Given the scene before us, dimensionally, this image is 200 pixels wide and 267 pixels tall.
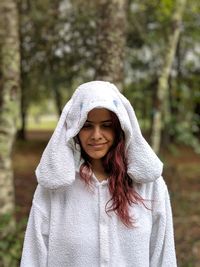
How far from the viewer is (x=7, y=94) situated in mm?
4324

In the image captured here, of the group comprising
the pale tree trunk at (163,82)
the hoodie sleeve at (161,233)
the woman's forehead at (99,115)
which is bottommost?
the hoodie sleeve at (161,233)

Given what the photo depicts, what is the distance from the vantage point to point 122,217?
200cm

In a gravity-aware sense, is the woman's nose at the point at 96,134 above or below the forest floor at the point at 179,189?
above

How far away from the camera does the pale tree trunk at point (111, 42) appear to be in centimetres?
419

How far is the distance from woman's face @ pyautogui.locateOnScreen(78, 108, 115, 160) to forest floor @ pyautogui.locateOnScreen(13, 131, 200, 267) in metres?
2.28

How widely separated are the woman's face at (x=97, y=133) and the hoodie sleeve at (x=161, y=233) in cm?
31

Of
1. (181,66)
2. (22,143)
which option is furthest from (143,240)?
(22,143)

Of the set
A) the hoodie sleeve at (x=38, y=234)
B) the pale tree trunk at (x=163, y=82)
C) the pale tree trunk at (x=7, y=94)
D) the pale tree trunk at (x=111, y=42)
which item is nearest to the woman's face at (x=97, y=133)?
the hoodie sleeve at (x=38, y=234)

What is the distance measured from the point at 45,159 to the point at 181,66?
14.5 meters

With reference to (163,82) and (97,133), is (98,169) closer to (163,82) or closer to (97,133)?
(97,133)

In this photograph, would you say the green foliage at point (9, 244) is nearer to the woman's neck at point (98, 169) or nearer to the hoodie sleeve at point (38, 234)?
the hoodie sleeve at point (38, 234)

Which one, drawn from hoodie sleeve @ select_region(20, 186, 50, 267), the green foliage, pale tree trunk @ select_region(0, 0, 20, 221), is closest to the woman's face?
hoodie sleeve @ select_region(20, 186, 50, 267)

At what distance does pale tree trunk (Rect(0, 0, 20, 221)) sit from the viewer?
430 cm

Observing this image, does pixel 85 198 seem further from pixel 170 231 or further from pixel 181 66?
pixel 181 66
